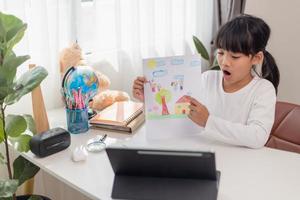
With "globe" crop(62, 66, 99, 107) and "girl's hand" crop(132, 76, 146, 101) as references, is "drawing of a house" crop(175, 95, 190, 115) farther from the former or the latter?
"globe" crop(62, 66, 99, 107)

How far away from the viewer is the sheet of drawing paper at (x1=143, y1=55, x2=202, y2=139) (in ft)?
4.35

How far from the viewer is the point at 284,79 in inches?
96.4

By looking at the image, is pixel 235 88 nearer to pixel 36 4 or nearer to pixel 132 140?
pixel 132 140

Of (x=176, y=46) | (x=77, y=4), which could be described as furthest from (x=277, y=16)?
(x=77, y=4)

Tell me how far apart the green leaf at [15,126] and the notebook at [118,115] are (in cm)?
32

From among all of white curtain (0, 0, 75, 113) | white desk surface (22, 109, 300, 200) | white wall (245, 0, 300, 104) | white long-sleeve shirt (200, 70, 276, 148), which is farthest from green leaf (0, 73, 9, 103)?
white wall (245, 0, 300, 104)

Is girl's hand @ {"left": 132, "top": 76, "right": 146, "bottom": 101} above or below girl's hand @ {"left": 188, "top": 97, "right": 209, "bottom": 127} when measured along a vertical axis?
above

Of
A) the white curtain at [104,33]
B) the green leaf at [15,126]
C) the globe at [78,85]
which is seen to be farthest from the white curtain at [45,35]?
the green leaf at [15,126]

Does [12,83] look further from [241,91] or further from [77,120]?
[241,91]

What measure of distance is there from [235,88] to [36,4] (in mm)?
937

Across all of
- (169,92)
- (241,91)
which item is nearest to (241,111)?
(241,91)

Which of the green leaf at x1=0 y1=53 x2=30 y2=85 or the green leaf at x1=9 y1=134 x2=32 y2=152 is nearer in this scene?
the green leaf at x1=0 y1=53 x2=30 y2=85

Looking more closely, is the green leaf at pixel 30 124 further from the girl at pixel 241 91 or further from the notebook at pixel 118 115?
the girl at pixel 241 91

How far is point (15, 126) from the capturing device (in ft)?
4.05
